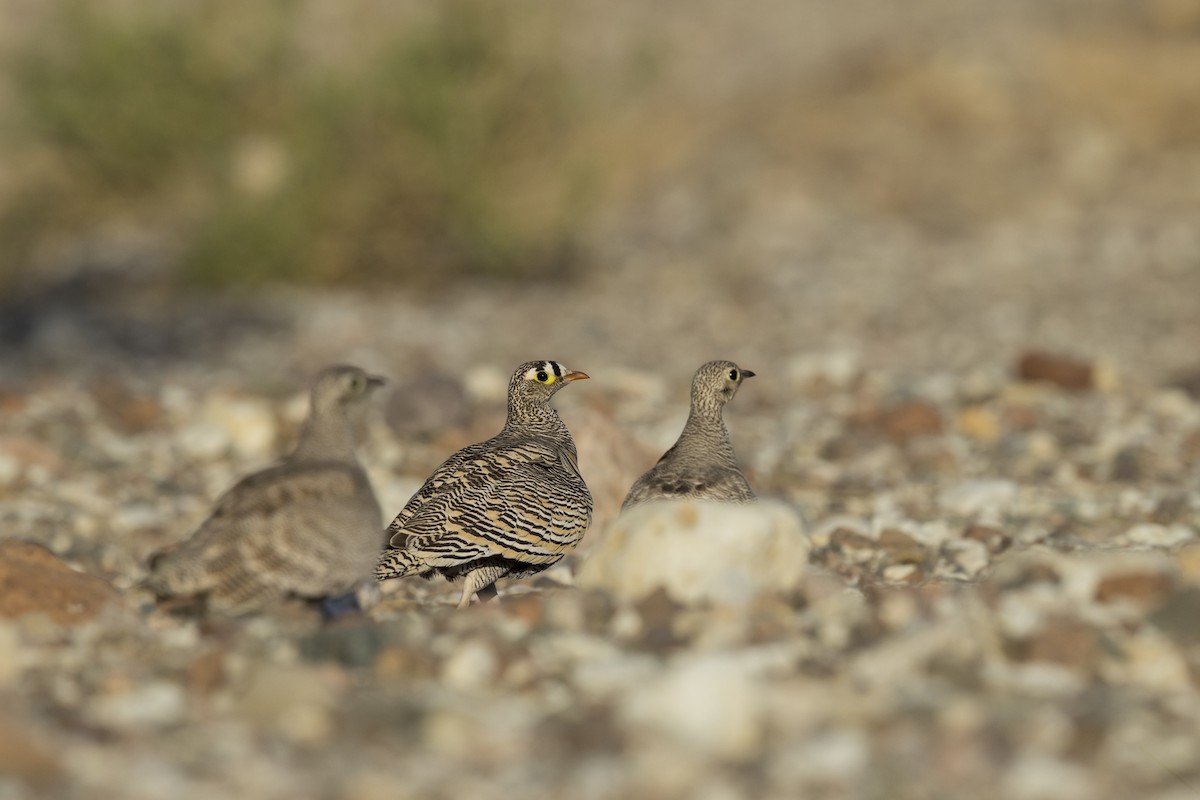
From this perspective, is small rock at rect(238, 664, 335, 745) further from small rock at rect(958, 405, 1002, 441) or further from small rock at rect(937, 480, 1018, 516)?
small rock at rect(958, 405, 1002, 441)

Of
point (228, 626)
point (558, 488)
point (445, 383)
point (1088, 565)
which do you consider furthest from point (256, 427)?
point (1088, 565)

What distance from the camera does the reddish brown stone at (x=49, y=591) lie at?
18.5 ft

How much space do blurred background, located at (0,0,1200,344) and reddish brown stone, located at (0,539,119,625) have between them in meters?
9.78

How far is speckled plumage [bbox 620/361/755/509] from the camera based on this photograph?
6.42 metres

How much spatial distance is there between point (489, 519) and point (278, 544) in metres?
1.03

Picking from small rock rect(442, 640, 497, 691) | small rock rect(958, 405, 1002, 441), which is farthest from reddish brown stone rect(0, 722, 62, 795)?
small rock rect(958, 405, 1002, 441)

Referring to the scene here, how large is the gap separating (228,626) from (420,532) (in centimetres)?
92

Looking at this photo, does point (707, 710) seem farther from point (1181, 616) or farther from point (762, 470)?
point (762, 470)

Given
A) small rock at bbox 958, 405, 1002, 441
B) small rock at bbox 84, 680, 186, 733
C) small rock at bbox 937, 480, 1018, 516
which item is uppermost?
small rock at bbox 958, 405, 1002, 441

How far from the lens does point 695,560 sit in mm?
5375

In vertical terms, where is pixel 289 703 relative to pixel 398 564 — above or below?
below

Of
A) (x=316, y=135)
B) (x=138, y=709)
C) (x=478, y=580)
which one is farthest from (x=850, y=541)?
(x=316, y=135)

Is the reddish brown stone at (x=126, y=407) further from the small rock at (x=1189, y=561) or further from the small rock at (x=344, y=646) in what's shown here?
the small rock at (x=1189, y=561)

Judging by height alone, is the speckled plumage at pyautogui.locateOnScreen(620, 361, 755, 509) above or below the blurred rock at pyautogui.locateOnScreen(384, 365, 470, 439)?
below
